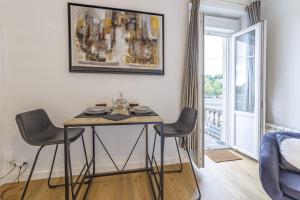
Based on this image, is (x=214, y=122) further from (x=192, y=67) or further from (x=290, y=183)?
(x=290, y=183)

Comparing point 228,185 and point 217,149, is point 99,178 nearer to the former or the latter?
point 228,185

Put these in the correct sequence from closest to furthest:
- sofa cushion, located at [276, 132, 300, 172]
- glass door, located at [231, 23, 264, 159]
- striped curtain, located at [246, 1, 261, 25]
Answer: sofa cushion, located at [276, 132, 300, 172], glass door, located at [231, 23, 264, 159], striped curtain, located at [246, 1, 261, 25]

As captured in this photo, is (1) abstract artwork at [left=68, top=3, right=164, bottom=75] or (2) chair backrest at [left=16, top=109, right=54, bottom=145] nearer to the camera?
(2) chair backrest at [left=16, top=109, right=54, bottom=145]

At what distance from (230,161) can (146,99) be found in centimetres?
165

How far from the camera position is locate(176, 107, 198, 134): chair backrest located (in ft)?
6.05

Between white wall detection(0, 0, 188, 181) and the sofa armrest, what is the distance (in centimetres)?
145

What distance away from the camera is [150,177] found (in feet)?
6.97

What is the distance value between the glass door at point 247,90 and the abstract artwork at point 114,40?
1475 mm

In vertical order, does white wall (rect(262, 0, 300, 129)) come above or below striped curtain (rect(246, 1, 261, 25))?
below

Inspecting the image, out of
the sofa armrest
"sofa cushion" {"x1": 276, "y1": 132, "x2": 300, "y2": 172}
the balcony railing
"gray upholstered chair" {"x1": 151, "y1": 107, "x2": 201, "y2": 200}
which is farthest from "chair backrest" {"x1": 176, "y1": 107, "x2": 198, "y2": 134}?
the balcony railing

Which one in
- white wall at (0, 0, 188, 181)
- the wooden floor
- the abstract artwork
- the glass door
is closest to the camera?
the wooden floor

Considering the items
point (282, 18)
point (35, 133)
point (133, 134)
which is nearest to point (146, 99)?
point (133, 134)

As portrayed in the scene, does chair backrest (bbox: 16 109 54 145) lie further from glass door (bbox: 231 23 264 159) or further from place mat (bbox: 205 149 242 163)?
glass door (bbox: 231 23 264 159)

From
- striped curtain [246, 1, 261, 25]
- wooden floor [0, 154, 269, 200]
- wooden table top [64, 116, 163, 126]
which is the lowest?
wooden floor [0, 154, 269, 200]
